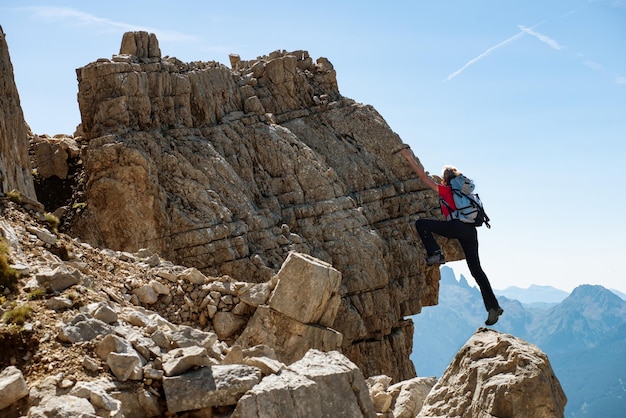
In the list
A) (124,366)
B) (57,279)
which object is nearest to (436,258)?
(57,279)

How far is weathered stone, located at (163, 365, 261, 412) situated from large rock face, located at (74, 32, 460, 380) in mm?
18553

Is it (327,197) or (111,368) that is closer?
(111,368)

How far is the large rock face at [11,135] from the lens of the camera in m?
20.1

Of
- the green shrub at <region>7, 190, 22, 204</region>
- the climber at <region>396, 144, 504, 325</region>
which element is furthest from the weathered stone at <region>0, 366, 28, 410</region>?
the climber at <region>396, 144, 504, 325</region>

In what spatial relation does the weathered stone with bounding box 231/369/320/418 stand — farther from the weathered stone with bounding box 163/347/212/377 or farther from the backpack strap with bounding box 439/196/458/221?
the backpack strap with bounding box 439/196/458/221

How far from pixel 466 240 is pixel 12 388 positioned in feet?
35.3

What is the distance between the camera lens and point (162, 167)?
31.7 metres

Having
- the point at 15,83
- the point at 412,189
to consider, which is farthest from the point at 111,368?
the point at 412,189

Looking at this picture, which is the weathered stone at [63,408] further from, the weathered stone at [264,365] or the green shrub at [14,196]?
the green shrub at [14,196]

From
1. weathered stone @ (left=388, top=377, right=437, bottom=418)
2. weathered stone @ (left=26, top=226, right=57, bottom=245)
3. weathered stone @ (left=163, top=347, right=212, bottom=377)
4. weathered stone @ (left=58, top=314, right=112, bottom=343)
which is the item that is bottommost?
weathered stone @ (left=388, top=377, right=437, bottom=418)

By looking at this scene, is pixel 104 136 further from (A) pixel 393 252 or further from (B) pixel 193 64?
(A) pixel 393 252

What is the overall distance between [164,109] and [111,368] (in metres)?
23.0

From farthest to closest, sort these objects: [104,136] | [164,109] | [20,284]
A: [164,109]
[104,136]
[20,284]

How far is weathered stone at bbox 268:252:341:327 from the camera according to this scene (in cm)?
1905
